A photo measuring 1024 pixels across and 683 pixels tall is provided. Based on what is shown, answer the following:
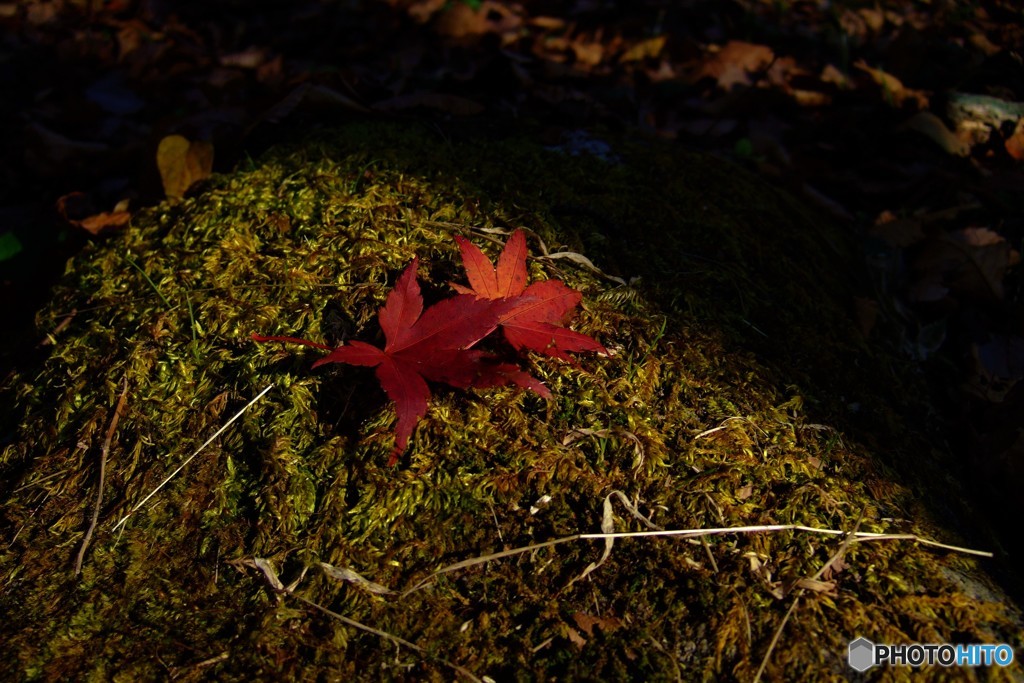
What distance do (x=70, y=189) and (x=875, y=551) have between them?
12.7ft

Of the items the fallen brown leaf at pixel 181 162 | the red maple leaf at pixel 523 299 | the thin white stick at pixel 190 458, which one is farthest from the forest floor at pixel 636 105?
the red maple leaf at pixel 523 299

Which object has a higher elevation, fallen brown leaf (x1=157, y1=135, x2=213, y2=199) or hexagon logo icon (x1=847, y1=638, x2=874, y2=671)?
fallen brown leaf (x1=157, y1=135, x2=213, y2=199)

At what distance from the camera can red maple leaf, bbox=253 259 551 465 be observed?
146 cm

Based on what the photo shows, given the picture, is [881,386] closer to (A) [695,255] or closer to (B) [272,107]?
(A) [695,255]

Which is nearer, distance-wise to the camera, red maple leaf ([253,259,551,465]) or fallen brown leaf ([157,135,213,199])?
red maple leaf ([253,259,551,465])

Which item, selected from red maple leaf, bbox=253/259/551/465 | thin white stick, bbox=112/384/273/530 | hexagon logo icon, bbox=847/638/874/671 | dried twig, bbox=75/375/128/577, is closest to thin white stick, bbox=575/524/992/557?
hexagon logo icon, bbox=847/638/874/671

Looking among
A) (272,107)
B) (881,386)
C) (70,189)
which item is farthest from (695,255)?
(70,189)

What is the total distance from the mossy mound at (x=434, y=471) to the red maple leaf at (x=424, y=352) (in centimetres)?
14

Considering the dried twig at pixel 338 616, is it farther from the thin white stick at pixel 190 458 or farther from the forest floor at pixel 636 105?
the forest floor at pixel 636 105

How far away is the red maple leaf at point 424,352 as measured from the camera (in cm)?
146

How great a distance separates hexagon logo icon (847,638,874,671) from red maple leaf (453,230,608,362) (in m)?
0.80

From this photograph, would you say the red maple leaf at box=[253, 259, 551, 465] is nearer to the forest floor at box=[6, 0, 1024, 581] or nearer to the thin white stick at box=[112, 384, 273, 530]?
the thin white stick at box=[112, 384, 273, 530]

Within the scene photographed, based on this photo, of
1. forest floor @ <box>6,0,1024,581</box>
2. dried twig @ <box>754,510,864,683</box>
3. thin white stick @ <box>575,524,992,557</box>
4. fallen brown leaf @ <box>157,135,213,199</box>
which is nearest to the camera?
dried twig @ <box>754,510,864,683</box>

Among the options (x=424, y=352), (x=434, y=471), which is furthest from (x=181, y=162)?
(x=434, y=471)
